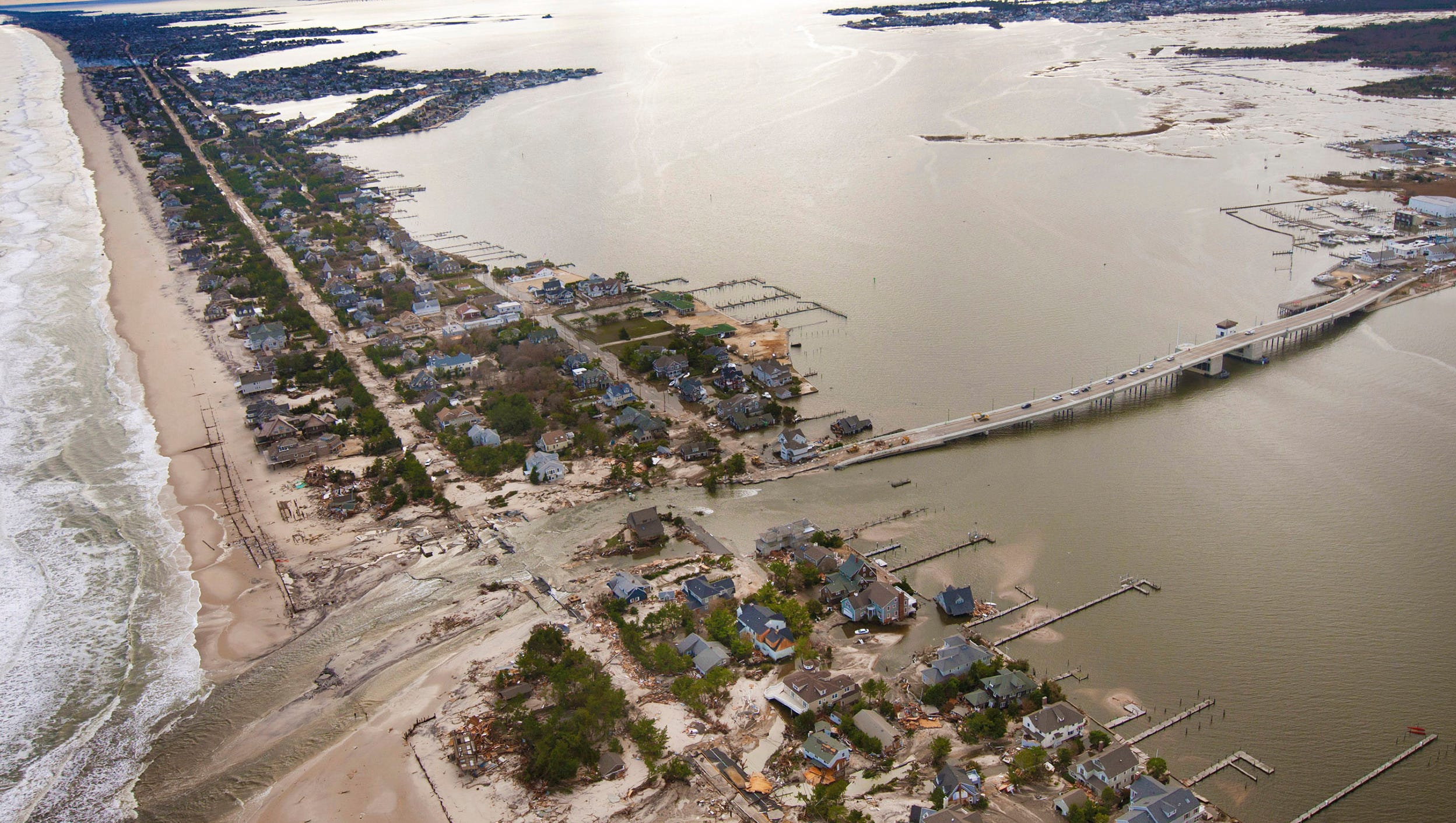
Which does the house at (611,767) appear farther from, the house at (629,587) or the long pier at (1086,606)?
the long pier at (1086,606)

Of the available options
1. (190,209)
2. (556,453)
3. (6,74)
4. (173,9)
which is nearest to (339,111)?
(190,209)

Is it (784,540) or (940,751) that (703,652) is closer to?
(784,540)

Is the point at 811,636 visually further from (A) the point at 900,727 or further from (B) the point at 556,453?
(B) the point at 556,453

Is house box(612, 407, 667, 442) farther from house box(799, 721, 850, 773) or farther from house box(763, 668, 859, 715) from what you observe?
house box(799, 721, 850, 773)

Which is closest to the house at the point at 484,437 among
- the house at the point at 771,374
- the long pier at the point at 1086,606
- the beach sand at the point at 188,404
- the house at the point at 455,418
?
the house at the point at 455,418

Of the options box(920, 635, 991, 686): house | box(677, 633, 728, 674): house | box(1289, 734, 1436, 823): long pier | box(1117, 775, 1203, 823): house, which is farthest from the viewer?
box(677, 633, 728, 674): house

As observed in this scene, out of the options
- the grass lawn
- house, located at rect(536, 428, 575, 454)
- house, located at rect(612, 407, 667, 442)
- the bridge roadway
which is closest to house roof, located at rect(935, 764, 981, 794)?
the bridge roadway

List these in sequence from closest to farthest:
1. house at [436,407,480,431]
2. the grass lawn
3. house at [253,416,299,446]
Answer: house at [253,416,299,446], house at [436,407,480,431], the grass lawn
